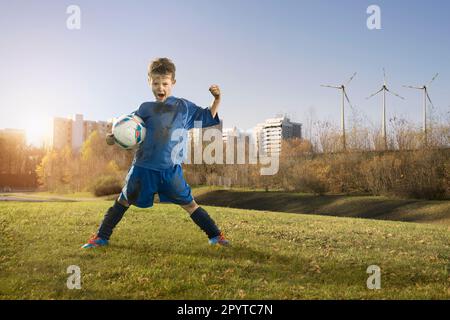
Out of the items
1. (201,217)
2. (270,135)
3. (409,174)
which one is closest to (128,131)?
(201,217)

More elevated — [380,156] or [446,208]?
[380,156]

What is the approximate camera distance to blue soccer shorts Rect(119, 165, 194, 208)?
5.50m

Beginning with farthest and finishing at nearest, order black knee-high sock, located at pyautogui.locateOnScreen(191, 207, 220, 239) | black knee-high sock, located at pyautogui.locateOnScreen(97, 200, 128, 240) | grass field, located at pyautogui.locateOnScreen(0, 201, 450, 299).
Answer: black knee-high sock, located at pyautogui.locateOnScreen(191, 207, 220, 239), black knee-high sock, located at pyautogui.locateOnScreen(97, 200, 128, 240), grass field, located at pyautogui.locateOnScreen(0, 201, 450, 299)

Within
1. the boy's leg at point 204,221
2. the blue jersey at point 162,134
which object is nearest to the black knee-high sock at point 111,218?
the blue jersey at point 162,134

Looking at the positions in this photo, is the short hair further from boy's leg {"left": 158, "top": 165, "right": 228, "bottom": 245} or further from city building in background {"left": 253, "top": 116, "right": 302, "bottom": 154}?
city building in background {"left": 253, "top": 116, "right": 302, "bottom": 154}

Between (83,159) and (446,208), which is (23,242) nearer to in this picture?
(446,208)

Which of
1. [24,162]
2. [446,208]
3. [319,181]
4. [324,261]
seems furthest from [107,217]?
[24,162]

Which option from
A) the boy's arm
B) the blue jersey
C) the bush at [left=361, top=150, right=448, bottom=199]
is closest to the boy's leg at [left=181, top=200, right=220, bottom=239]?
the blue jersey

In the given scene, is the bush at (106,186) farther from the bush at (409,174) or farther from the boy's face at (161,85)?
the boy's face at (161,85)

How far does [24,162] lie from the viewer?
4791 cm

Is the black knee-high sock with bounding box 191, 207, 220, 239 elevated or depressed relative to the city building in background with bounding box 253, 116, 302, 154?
depressed

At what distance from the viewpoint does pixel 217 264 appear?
17.0 feet

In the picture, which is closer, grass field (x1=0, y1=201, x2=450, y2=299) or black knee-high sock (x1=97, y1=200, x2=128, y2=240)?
grass field (x1=0, y1=201, x2=450, y2=299)

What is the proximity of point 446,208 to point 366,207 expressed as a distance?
3738mm
